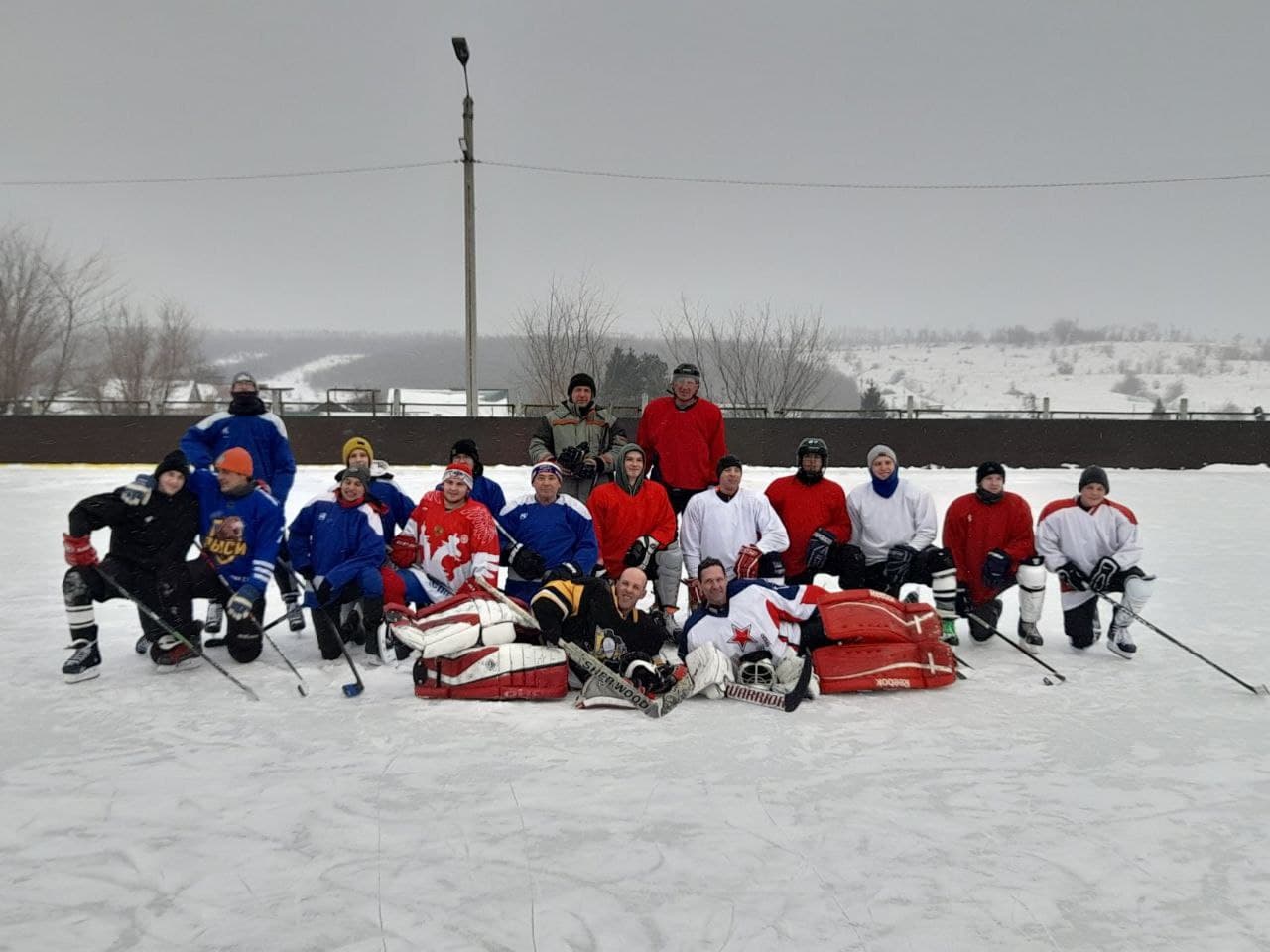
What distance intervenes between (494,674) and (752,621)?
122cm

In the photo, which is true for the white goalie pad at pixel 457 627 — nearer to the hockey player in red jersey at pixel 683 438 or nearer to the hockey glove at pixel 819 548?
the hockey player in red jersey at pixel 683 438

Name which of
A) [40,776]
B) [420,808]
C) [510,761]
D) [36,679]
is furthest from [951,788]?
[36,679]

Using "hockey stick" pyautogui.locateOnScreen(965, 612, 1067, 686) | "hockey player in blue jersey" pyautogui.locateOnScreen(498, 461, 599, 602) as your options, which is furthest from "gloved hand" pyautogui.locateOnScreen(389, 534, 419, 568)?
"hockey stick" pyautogui.locateOnScreen(965, 612, 1067, 686)

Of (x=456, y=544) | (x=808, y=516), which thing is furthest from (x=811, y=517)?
(x=456, y=544)

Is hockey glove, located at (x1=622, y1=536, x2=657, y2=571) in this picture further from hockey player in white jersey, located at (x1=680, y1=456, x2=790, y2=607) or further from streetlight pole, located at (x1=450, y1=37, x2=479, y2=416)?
streetlight pole, located at (x1=450, y1=37, x2=479, y2=416)

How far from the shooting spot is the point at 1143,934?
216 centimetres

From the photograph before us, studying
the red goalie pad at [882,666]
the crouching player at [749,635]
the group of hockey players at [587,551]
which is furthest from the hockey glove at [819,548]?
the red goalie pad at [882,666]

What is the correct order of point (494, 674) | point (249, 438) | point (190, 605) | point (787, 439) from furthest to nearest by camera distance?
point (787, 439)
point (249, 438)
point (190, 605)
point (494, 674)

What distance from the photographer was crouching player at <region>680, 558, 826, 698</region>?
13.1 feet

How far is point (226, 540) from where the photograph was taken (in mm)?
4488

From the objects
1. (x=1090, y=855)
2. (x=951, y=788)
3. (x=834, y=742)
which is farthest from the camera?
(x=834, y=742)

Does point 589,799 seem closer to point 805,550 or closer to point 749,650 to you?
point 749,650

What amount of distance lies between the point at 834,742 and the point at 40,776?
283 cm

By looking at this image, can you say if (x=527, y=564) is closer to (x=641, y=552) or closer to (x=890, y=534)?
(x=641, y=552)
